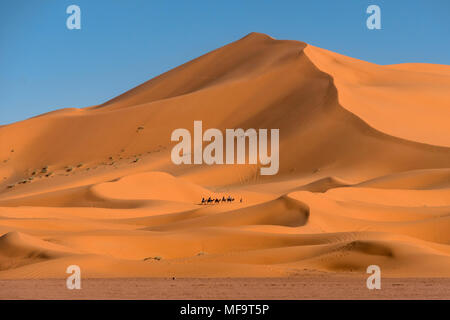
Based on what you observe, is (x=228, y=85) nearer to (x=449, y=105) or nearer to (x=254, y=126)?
(x=254, y=126)

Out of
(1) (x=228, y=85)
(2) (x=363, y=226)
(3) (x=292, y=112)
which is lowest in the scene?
(2) (x=363, y=226)

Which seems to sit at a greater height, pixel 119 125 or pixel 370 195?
pixel 119 125

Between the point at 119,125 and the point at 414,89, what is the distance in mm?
24764

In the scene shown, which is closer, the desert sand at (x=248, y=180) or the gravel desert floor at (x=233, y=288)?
the gravel desert floor at (x=233, y=288)

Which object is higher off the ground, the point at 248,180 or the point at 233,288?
the point at 248,180

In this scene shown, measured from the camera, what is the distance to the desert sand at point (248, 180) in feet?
64.5

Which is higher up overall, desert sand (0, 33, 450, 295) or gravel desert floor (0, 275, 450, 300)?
desert sand (0, 33, 450, 295)

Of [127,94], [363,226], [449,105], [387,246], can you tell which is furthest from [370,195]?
[127,94]

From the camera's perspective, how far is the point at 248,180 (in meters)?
51.3

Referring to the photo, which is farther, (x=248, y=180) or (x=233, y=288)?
(x=248, y=180)

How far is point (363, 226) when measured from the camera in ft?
92.9

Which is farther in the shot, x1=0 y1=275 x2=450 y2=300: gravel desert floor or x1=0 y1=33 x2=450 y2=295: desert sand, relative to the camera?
x1=0 y1=33 x2=450 y2=295: desert sand

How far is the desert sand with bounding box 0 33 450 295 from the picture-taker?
64.5 feet

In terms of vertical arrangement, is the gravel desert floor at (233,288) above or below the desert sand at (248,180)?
below
